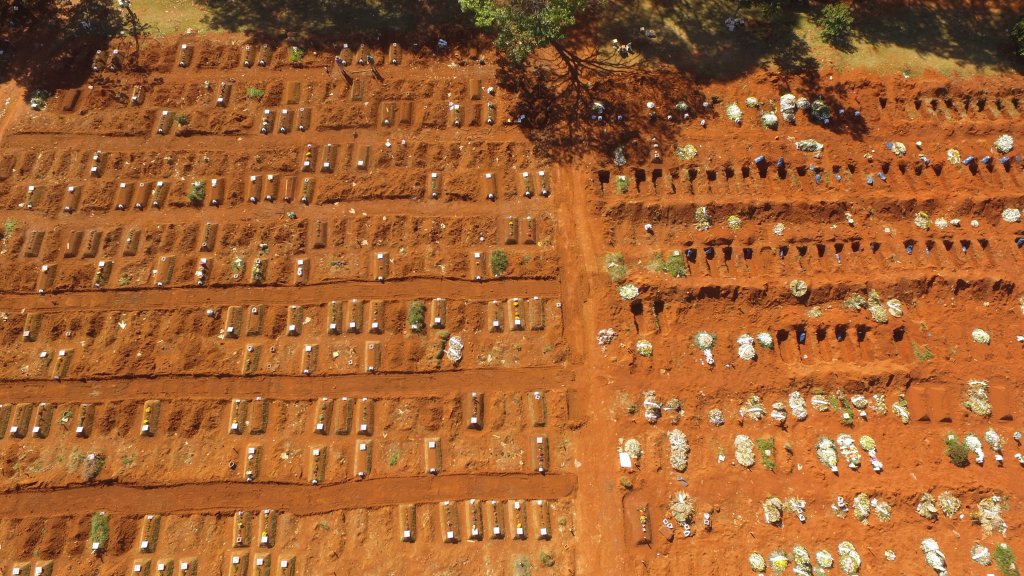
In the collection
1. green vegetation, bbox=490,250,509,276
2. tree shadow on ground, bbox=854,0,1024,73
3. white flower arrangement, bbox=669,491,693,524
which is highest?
tree shadow on ground, bbox=854,0,1024,73

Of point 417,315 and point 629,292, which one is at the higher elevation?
point 629,292

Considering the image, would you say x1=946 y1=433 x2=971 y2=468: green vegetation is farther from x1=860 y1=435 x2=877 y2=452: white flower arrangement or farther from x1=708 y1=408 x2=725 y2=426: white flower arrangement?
x1=708 y1=408 x2=725 y2=426: white flower arrangement

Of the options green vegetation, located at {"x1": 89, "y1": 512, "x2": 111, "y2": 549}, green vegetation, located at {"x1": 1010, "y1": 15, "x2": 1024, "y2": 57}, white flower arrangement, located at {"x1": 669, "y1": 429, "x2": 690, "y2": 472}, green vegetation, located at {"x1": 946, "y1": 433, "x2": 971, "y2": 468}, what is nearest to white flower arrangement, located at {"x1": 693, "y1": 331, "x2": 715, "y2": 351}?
white flower arrangement, located at {"x1": 669, "y1": 429, "x2": 690, "y2": 472}

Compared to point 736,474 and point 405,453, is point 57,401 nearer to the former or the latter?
point 405,453

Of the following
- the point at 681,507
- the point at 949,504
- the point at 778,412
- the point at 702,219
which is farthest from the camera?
the point at 702,219

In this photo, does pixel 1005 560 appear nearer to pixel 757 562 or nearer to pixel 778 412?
pixel 778 412

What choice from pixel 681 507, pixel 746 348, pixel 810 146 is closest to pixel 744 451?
pixel 681 507

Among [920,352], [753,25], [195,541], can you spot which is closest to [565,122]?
[753,25]
